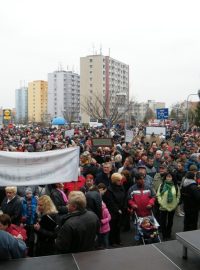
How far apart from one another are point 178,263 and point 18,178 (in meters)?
3.40

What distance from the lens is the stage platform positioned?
4344 mm

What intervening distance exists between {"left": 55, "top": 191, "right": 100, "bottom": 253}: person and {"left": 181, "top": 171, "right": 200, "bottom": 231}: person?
3.65 metres

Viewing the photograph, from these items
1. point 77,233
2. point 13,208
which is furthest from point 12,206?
point 77,233

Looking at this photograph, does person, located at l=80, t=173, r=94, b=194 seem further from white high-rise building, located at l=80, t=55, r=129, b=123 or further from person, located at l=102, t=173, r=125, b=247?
white high-rise building, located at l=80, t=55, r=129, b=123

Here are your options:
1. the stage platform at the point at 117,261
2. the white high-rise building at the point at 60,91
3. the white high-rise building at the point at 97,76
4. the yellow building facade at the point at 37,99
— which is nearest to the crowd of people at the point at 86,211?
the stage platform at the point at 117,261

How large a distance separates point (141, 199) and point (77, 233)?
3225 mm

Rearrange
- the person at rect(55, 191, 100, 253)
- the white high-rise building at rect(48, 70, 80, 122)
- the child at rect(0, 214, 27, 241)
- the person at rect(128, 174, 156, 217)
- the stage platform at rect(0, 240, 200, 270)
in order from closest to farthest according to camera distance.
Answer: the stage platform at rect(0, 240, 200, 270), the person at rect(55, 191, 100, 253), the child at rect(0, 214, 27, 241), the person at rect(128, 174, 156, 217), the white high-rise building at rect(48, 70, 80, 122)

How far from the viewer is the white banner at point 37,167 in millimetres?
6605

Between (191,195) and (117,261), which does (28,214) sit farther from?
(191,195)

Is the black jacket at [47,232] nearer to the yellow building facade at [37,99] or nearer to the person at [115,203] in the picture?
the person at [115,203]

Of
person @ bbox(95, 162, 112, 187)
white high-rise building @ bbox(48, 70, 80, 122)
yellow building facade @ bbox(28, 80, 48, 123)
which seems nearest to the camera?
person @ bbox(95, 162, 112, 187)

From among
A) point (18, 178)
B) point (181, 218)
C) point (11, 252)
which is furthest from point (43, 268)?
point (181, 218)

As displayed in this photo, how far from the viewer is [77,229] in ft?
16.1

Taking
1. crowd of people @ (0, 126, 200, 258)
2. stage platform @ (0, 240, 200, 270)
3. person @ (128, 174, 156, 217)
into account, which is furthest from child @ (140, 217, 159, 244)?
stage platform @ (0, 240, 200, 270)
